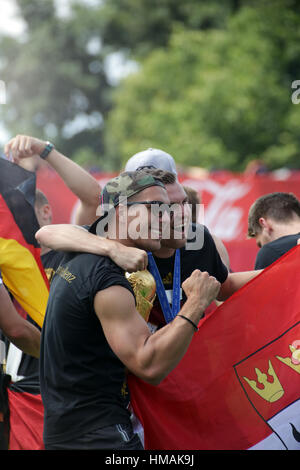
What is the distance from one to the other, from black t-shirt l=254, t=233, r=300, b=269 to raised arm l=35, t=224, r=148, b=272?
150 cm

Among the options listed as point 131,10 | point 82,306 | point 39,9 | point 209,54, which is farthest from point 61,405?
point 39,9

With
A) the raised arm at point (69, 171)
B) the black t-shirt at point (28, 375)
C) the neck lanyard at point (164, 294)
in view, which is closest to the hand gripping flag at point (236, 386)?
the neck lanyard at point (164, 294)

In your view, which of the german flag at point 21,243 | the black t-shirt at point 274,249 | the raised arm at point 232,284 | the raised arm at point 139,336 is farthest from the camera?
the black t-shirt at point 274,249

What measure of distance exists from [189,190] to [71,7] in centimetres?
5475

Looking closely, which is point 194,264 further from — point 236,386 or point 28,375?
point 28,375

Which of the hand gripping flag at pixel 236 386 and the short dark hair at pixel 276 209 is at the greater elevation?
the short dark hair at pixel 276 209

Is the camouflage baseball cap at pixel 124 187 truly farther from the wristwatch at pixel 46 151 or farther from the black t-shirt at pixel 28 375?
the wristwatch at pixel 46 151

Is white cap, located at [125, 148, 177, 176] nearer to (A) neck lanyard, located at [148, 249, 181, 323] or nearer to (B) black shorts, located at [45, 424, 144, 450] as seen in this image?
(A) neck lanyard, located at [148, 249, 181, 323]

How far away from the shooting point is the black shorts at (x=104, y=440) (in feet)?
9.87

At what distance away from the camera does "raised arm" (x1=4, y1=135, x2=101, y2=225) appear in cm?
428

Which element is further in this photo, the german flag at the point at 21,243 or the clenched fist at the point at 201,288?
the german flag at the point at 21,243

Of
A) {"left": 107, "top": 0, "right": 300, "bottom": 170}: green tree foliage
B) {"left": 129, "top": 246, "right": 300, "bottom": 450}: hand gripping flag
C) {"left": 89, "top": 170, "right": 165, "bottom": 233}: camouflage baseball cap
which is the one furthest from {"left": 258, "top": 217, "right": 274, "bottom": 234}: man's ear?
{"left": 107, "top": 0, "right": 300, "bottom": 170}: green tree foliage

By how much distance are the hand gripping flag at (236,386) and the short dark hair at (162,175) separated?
751mm

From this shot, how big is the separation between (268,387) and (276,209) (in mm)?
1554
